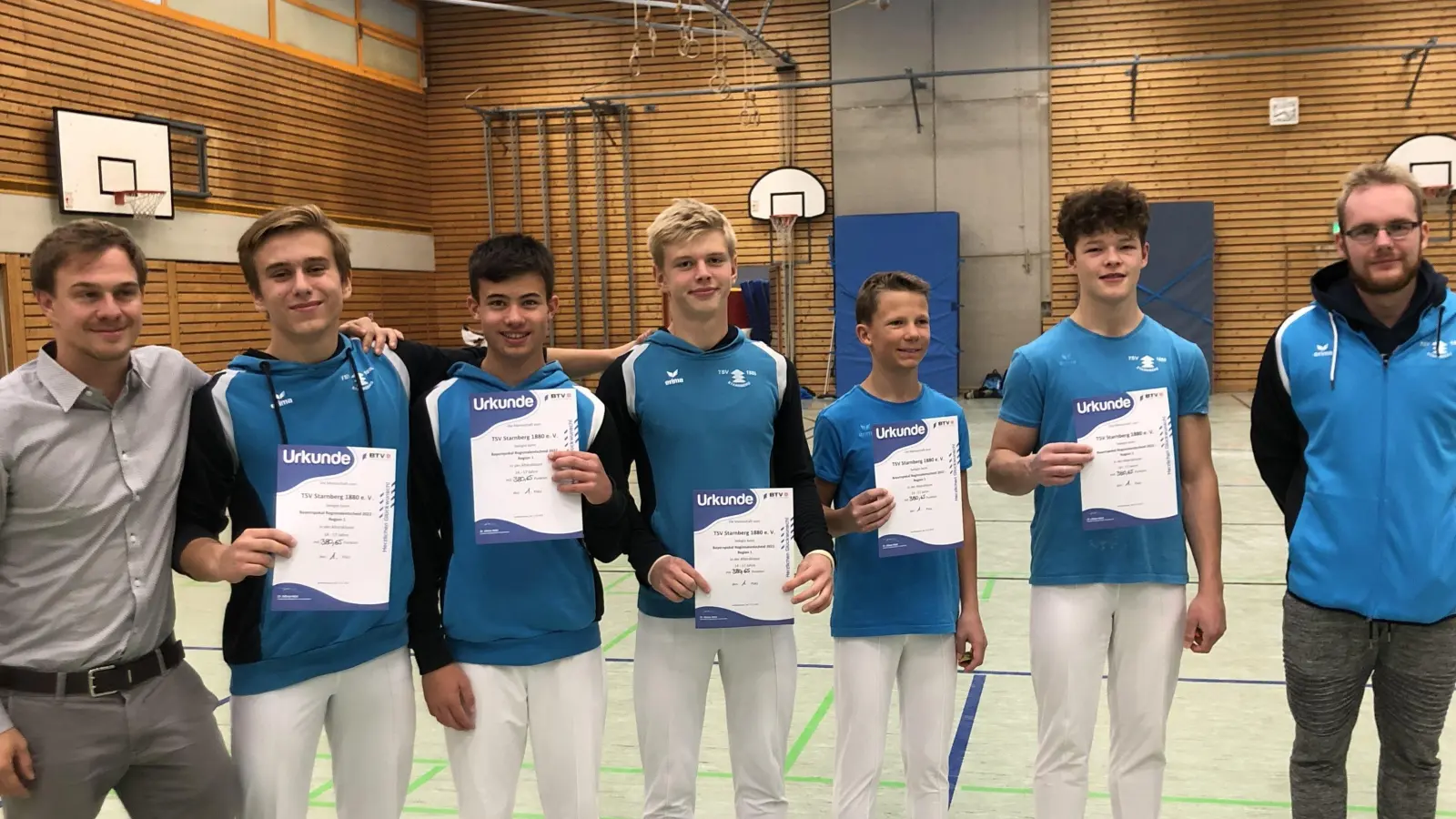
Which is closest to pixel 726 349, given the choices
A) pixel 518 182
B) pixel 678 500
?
pixel 678 500

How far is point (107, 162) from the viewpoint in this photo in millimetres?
11406

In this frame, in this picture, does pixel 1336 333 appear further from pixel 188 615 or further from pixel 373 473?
pixel 188 615

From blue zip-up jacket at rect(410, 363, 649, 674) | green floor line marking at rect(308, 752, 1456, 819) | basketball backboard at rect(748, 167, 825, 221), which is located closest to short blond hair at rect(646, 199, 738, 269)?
blue zip-up jacket at rect(410, 363, 649, 674)

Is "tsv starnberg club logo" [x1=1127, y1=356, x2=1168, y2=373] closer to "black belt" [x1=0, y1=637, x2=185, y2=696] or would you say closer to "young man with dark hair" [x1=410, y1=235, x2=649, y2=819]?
"young man with dark hair" [x1=410, y1=235, x2=649, y2=819]

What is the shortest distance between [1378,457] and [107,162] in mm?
12428

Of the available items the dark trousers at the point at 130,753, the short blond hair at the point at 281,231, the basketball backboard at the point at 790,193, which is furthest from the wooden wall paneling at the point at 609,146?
the dark trousers at the point at 130,753

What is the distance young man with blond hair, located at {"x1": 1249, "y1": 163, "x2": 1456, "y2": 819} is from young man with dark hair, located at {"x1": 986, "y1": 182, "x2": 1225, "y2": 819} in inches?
9.7

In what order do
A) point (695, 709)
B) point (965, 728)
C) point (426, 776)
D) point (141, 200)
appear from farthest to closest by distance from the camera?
point (141, 200)
point (965, 728)
point (426, 776)
point (695, 709)

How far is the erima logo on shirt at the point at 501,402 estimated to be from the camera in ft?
7.88

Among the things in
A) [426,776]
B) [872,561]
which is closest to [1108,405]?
[872,561]

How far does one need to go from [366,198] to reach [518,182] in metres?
2.46

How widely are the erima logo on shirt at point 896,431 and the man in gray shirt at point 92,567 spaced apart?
1661 millimetres

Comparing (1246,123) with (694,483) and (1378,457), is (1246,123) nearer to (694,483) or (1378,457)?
(1378,457)

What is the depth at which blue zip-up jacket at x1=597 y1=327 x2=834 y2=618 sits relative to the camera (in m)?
2.69
